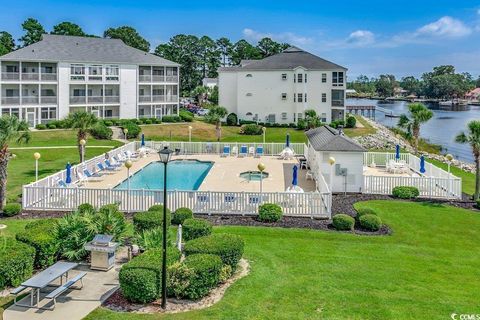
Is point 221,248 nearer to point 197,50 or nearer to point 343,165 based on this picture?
point 343,165

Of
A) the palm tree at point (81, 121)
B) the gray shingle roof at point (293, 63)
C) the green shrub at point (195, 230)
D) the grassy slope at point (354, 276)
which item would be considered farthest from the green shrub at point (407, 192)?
the gray shingle roof at point (293, 63)

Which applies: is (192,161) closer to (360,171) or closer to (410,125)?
(360,171)

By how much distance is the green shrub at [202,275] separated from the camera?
9.46 meters

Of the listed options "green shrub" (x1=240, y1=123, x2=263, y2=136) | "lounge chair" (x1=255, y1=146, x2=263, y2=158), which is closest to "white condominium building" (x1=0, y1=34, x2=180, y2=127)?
"green shrub" (x1=240, y1=123, x2=263, y2=136)

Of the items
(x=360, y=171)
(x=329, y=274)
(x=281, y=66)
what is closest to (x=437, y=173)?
(x=360, y=171)

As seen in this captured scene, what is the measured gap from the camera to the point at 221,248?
1067 cm

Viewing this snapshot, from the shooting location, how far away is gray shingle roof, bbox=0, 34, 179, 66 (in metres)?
49.2

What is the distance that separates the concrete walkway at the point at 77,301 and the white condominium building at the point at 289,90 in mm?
48611

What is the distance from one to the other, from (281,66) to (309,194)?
43.2 metres

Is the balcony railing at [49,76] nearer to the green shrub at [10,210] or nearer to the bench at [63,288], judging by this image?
the green shrub at [10,210]

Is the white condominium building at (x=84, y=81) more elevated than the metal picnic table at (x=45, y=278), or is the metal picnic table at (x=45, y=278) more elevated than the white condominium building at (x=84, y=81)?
the white condominium building at (x=84, y=81)

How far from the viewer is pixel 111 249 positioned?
10898 millimetres

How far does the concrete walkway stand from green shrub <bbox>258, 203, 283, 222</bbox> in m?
6.66

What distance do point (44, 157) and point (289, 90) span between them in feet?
110
